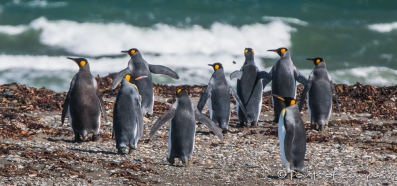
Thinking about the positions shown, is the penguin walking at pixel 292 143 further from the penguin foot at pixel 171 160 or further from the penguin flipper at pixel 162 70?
the penguin flipper at pixel 162 70

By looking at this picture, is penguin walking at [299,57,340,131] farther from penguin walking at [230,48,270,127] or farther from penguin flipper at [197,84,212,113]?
penguin flipper at [197,84,212,113]

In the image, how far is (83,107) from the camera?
28.0 ft

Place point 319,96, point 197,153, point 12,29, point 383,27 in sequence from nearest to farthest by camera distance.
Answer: point 197,153
point 319,96
point 12,29
point 383,27

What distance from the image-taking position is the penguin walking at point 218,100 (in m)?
9.46

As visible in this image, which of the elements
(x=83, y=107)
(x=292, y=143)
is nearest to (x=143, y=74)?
(x=83, y=107)

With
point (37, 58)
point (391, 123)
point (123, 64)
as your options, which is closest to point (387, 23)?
point (123, 64)

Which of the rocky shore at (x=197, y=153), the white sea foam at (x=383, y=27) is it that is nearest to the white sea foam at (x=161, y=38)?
the white sea foam at (x=383, y=27)

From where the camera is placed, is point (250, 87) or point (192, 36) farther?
point (192, 36)

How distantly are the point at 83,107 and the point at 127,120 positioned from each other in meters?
0.78

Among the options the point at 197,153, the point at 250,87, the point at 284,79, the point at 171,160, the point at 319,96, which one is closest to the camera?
the point at 171,160

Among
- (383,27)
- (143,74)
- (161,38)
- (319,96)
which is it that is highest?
(383,27)

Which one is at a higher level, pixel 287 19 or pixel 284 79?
pixel 287 19

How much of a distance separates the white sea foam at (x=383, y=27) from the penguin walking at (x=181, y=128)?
55.2 feet

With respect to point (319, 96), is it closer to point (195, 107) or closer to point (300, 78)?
point (300, 78)
